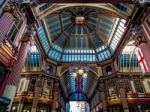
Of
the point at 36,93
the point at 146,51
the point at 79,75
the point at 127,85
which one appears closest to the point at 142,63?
the point at 146,51

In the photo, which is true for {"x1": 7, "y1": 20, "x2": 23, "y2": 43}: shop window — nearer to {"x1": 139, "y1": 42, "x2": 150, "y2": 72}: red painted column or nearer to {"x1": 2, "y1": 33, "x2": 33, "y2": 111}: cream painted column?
{"x1": 2, "y1": 33, "x2": 33, "y2": 111}: cream painted column

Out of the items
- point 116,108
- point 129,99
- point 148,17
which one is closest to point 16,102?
point 116,108

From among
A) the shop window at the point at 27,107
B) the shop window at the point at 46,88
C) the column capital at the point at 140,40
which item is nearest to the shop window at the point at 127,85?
the column capital at the point at 140,40

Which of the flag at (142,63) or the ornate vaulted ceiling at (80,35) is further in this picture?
the ornate vaulted ceiling at (80,35)

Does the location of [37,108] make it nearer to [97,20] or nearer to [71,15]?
[71,15]

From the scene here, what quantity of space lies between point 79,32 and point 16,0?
825 inches

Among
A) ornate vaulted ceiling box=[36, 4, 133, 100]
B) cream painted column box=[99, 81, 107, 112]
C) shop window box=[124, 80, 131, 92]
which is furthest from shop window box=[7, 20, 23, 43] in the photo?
shop window box=[124, 80, 131, 92]

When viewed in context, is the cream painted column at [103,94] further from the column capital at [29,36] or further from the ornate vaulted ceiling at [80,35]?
the column capital at [29,36]

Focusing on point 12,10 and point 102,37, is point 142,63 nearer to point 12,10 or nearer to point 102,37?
point 12,10

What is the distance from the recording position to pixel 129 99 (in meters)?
25.3

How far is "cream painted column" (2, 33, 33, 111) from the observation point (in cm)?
1202

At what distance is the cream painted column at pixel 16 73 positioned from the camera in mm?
12024

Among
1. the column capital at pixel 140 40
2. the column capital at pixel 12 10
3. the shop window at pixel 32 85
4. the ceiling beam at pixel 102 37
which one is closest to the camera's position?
the column capital at pixel 12 10

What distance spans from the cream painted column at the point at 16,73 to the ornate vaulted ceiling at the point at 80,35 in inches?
408
